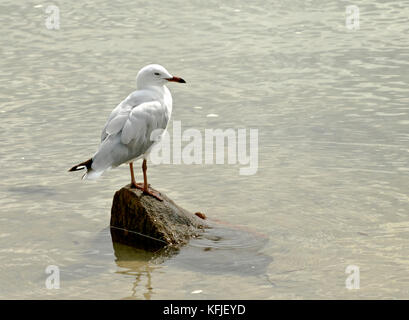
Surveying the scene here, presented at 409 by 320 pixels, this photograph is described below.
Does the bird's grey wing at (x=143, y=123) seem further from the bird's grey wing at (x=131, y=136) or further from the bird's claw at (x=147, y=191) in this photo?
the bird's claw at (x=147, y=191)

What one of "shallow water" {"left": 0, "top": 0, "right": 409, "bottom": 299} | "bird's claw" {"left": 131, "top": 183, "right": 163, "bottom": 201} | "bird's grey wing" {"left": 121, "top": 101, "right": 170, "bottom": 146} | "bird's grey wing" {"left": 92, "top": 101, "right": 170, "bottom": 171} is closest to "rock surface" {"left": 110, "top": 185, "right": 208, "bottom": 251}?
"bird's claw" {"left": 131, "top": 183, "right": 163, "bottom": 201}

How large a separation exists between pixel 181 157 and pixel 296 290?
345 cm

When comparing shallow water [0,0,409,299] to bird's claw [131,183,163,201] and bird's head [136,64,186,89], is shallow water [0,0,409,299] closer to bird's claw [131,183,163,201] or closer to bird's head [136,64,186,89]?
bird's claw [131,183,163,201]

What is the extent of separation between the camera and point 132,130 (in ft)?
22.0

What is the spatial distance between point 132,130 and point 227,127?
3.43 m

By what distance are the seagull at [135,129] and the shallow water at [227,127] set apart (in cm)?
74

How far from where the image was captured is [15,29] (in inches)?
598

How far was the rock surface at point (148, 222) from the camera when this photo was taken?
6.82 m

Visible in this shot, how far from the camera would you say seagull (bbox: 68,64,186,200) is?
6.69 meters

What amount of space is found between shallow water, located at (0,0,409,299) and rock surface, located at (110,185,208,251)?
0.48 ft

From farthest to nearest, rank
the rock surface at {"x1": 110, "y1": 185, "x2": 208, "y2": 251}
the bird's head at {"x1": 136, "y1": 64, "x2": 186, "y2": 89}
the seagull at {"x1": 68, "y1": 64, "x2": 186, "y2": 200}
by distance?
the bird's head at {"x1": 136, "y1": 64, "x2": 186, "y2": 89}, the rock surface at {"x1": 110, "y1": 185, "x2": 208, "y2": 251}, the seagull at {"x1": 68, "y1": 64, "x2": 186, "y2": 200}

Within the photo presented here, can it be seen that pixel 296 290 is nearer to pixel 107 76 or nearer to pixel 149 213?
pixel 149 213
